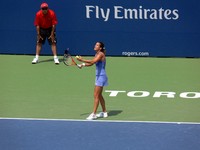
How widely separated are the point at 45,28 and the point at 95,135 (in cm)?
825

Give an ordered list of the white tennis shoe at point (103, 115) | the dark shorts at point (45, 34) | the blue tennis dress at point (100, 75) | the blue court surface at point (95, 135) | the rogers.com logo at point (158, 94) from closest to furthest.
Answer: the blue court surface at point (95, 135)
the blue tennis dress at point (100, 75)
the white tennis shoe at point (103, 115)
the rogers.com logo at point (158, 94)
the dark shorts at point (45, 34)

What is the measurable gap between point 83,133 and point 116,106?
2.59 metres

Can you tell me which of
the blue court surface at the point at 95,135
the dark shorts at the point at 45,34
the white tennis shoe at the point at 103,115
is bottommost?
the blue court surface at the point at 95,135

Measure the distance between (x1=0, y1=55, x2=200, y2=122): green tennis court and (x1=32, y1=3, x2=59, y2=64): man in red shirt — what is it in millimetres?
507

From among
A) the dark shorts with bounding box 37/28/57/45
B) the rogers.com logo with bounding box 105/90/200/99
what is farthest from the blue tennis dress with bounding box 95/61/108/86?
the dark shorts with bounding box 37/28/57/45

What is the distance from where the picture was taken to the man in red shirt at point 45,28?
2106 cm

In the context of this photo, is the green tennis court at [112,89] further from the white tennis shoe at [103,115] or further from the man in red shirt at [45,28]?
the man in red shirt at [45,28]

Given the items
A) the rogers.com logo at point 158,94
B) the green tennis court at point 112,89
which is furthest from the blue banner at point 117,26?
the rogers.com logo at point 158,94

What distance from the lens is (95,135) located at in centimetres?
1369

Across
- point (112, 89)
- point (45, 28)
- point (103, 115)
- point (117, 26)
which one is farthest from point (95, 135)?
point (117, 26)

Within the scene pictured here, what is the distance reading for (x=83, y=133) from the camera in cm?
1385

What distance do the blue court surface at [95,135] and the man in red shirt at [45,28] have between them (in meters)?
6.55

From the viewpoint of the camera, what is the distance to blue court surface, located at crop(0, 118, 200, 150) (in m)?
12.9

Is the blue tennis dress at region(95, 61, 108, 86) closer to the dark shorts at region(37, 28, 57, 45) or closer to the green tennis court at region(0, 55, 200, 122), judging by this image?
the green tennis court at region(0, 55, 200, 122)
